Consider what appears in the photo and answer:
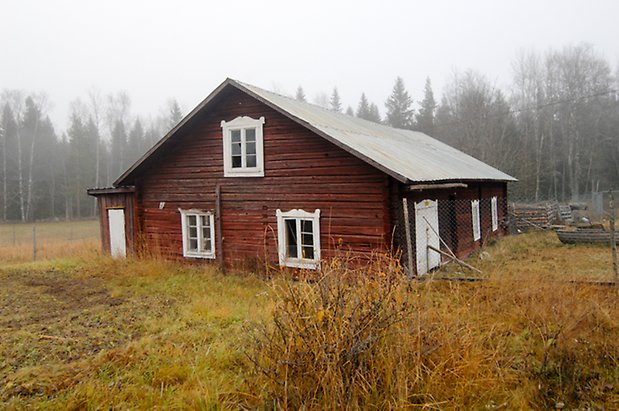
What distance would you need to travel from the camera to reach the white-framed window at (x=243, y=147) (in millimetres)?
11719

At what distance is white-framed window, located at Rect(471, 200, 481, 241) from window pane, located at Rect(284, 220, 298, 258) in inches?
296

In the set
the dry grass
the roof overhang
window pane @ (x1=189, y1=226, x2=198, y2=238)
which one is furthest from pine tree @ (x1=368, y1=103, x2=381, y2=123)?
the dry grass

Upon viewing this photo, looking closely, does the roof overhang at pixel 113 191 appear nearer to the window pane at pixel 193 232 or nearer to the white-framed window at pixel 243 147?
the window pane at pixel 193 232

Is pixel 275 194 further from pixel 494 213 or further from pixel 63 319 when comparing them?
pixel 494 213

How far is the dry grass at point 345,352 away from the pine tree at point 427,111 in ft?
152

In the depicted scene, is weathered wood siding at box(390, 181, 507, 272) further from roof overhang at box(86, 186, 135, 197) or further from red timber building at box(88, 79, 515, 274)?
roof overhang at box(86, 186, 135, 197)

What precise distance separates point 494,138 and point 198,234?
105ft

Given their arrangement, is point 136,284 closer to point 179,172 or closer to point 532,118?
point 179,172

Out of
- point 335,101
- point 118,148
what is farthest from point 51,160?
point 335,101

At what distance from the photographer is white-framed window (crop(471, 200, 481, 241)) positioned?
1544 cm

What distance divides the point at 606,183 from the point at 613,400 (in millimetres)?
43515

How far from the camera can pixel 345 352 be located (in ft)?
13.1

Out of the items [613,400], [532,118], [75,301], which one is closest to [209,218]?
[75,301]

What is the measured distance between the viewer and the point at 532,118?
42.6 metres
